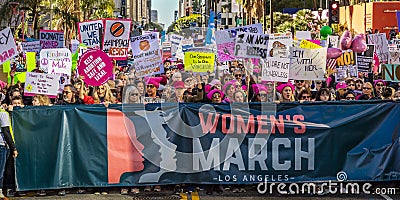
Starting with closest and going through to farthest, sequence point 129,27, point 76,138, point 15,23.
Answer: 1. point 76,138
2. point 129,27
3. point 15,23

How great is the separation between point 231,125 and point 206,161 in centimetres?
64

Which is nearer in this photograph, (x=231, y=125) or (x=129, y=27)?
(x=231, y=125)

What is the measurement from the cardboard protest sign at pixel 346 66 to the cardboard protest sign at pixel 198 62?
2823 mm

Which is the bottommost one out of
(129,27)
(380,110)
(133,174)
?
(133,174)

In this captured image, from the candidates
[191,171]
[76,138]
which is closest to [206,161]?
[191,171]

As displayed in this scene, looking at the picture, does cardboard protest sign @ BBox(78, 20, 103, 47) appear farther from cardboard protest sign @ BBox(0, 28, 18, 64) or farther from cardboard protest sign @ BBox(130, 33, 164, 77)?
cardboard protest sign @ BBox(0, 28, 18, 64)

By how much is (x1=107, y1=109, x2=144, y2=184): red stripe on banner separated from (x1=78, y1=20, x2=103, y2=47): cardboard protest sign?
5312 millimetres

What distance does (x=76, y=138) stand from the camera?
12227 mm

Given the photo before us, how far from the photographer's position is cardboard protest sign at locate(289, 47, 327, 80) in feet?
48.3

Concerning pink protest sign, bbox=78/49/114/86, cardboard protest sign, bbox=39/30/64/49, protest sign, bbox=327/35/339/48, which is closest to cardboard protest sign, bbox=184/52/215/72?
pink protest sign, bbox=78/49/114/86

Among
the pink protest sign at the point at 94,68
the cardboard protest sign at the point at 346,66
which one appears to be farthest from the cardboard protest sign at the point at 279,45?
the pink protest sign at the point at 94,68

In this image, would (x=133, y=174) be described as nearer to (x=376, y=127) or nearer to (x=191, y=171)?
(x=191, y=171)

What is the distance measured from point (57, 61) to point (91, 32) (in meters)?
1.49

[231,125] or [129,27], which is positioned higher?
[129,27]
